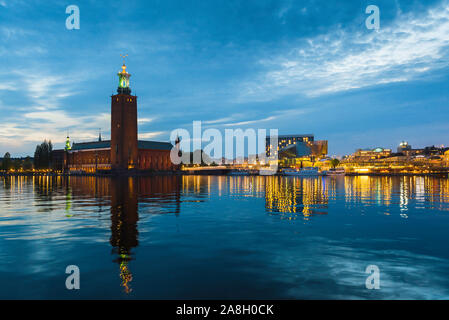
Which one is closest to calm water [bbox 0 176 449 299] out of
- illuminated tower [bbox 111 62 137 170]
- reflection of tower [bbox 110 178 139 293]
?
reflection of tower [bbox 110 178 139 293]

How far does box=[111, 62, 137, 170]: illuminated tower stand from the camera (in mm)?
150750

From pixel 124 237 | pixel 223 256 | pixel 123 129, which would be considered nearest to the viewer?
pixel 223 256

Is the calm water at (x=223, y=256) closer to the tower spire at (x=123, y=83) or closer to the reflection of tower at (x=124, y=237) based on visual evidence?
the reflection of tower at (x=124, y=237)

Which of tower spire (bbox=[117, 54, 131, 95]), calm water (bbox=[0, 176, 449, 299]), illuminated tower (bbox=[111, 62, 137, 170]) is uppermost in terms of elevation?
tower spire (bbox=[117, 54, 131, 95])

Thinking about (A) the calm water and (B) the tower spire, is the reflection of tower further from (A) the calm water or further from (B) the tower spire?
(B) the tower spire

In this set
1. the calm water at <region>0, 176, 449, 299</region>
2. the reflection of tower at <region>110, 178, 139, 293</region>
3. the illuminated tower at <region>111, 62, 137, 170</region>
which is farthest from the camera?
the illuminated tower at <region>111, 62, 137, 170</region>

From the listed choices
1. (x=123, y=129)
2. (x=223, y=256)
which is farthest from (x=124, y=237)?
(x=123, y=129)

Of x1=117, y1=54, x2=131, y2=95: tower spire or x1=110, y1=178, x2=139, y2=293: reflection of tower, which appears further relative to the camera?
x1=117, y1=54, x2=131, y2=95: tower spire

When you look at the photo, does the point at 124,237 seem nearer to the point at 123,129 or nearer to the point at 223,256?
the point at 223,256

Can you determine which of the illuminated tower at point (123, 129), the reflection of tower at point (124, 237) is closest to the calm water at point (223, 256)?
the reflection of tower at point (124, 237)

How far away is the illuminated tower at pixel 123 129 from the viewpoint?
495 ft

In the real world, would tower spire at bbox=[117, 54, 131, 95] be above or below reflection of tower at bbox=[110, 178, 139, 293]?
above

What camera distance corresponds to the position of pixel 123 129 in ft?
500
